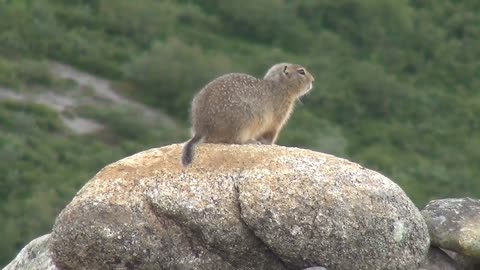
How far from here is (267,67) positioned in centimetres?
5909

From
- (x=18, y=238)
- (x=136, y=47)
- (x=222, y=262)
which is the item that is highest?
(x=222, y=262)

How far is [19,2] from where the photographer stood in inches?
2510

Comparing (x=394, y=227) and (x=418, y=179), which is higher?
(x=394, y=227)

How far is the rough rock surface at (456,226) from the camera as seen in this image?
14812 mm

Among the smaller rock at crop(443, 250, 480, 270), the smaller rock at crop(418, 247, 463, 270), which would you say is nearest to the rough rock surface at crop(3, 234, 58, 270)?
the smaller rock at crop(418, 247, 463, 270)

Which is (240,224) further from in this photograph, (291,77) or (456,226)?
(291,77)

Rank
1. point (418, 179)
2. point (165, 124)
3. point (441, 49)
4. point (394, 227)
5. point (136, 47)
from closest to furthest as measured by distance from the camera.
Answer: point (394, 227) → point (418, 179) → point (165, 124) → point (441, 49) → point (136, 47)

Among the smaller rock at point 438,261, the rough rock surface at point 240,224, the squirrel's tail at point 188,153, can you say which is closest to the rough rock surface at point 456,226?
the smaller rock at point 438,261

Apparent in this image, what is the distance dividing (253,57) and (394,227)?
47.6 metres

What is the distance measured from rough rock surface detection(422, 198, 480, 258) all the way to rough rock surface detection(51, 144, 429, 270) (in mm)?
607

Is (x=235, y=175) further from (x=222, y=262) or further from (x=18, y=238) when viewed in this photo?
(x=18, y=238)

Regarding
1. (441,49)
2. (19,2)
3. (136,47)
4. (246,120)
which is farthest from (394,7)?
(246,120)

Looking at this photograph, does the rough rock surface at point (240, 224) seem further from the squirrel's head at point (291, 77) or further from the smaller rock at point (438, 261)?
the squirrel's head at point (291, 77)

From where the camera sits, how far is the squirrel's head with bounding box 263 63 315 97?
17266 millimetres
